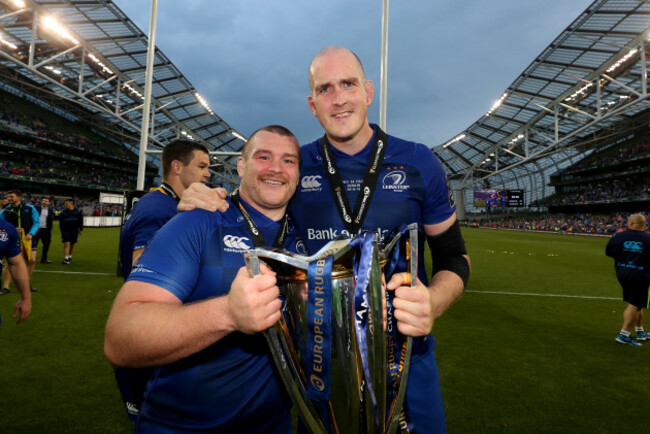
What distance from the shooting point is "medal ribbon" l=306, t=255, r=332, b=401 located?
1265mm

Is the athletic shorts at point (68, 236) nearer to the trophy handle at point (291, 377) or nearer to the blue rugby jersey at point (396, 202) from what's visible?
the blue rugby jersey at point (396, 202)

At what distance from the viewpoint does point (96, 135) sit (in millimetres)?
60812

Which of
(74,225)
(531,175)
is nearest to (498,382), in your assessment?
(74,225)

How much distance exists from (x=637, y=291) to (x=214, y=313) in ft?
25.9

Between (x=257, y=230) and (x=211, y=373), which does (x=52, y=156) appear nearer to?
(x=257, y=230)

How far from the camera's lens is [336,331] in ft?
4.37

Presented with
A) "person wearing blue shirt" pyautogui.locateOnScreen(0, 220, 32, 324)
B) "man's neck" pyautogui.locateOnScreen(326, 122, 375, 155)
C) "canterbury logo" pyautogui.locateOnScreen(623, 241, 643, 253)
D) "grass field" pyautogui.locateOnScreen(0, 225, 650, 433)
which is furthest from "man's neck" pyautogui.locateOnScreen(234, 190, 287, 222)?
"canterbury logo" pyautogui.locateOnScreen(623, 241, 643, 253)

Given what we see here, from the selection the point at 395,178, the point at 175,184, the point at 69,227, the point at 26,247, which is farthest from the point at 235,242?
the point at 69,227

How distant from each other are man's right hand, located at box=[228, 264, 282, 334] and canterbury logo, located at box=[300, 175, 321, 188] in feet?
4.05

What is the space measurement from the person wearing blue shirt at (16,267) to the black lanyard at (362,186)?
13.5ft

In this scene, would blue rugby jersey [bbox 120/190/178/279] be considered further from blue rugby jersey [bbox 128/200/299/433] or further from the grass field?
the grass field

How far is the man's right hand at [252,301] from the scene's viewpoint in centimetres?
120

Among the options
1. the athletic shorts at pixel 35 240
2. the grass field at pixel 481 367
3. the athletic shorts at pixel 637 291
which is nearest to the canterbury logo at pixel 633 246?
the athletic shorts at pixel 637 291

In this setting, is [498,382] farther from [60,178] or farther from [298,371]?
[60,178]
